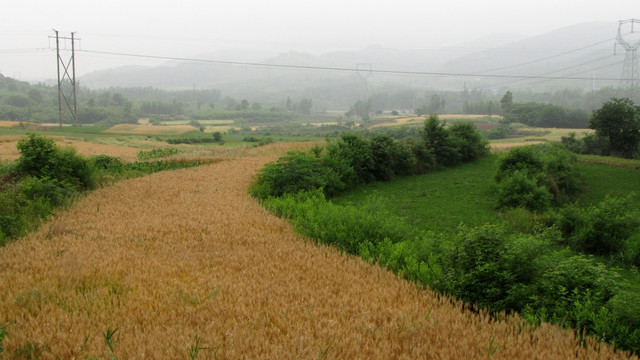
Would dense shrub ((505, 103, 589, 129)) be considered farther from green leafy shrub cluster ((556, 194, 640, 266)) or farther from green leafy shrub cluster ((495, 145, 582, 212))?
green leafy shrub cluster ((556, 194, 640, 266))

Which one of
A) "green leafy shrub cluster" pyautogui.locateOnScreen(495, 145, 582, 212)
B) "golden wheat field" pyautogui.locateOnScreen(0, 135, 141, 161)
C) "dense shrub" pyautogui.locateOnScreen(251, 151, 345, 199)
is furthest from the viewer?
"golden wheat field" pyautogui.locateOnScreen(0, 135, 141, 161)

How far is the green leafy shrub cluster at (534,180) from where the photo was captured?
18.4 meters

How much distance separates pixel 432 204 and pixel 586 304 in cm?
1299

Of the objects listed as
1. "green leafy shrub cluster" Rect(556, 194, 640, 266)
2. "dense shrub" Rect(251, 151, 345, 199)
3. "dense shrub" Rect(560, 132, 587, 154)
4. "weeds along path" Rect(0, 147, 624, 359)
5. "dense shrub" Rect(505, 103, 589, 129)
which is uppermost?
"dense shrub" Rect(505, 103, 589, 129)

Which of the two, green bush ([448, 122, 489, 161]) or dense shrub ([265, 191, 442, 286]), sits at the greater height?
green bush ([448, 122, 489, 161])

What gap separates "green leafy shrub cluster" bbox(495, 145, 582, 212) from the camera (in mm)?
18375

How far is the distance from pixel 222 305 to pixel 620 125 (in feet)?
111

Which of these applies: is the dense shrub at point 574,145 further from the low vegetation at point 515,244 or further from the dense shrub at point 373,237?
the dense shrub at point 373,237

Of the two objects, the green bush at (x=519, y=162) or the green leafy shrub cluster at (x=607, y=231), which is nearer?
the green leafy shrub cluster at (x=607, y=231)

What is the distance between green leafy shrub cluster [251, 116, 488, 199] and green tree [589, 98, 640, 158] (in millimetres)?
8662

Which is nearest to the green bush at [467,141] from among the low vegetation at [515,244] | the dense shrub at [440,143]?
the dense shrub at [440,143]

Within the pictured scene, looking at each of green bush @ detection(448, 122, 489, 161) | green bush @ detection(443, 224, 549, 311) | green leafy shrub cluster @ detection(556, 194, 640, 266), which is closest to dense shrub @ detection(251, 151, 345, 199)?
green leafy shrub cluster @ detection(556, 194, 640, 266)

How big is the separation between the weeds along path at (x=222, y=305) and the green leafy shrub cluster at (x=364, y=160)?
7.81 meters

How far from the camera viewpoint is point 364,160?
78.9 ft
